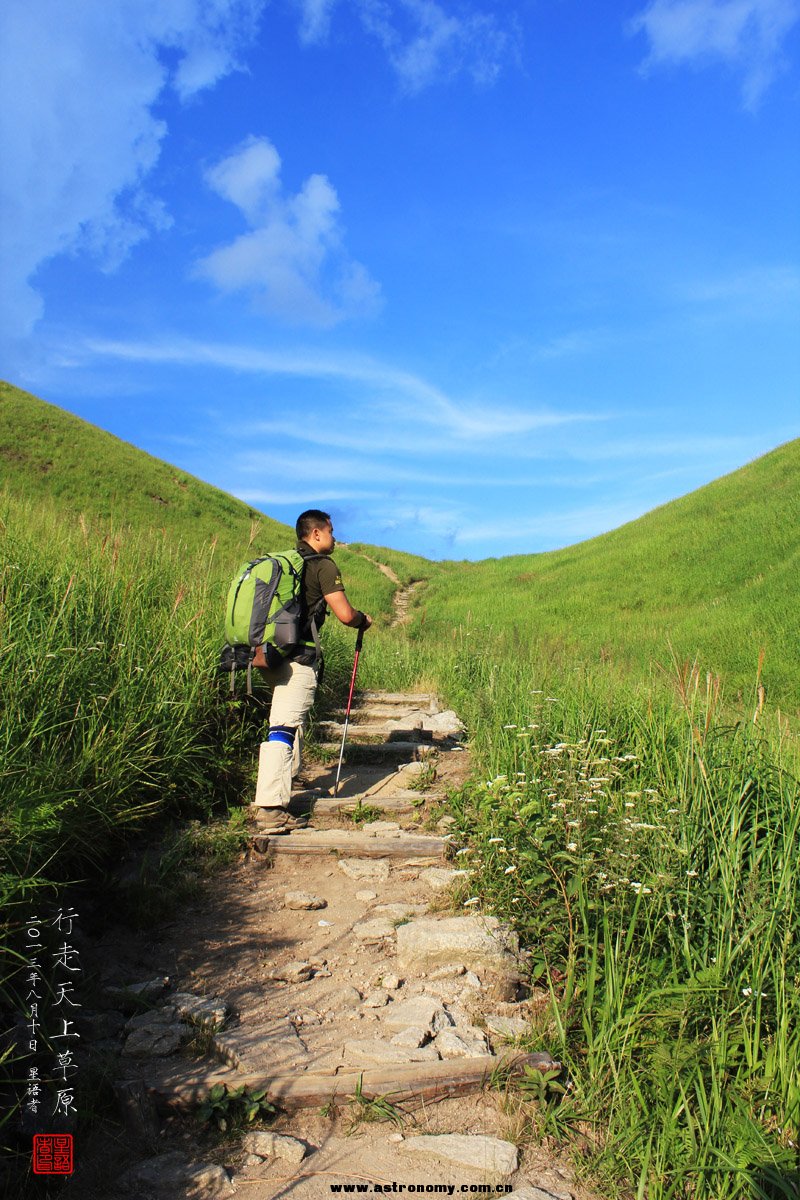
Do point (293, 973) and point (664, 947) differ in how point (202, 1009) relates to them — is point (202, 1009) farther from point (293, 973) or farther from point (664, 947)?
point (664, 947)

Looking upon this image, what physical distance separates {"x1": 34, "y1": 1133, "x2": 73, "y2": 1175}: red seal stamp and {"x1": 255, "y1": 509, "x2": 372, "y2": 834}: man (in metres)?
3.22

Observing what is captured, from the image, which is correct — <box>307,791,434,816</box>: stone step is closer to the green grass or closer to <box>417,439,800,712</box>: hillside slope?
the green grass

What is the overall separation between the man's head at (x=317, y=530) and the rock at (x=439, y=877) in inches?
106

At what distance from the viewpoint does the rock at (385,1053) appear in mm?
3467

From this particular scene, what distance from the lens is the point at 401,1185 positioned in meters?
2.85

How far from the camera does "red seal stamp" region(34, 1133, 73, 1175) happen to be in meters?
2.92

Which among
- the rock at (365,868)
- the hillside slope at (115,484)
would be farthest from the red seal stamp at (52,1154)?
the hillside slope at (115,484)

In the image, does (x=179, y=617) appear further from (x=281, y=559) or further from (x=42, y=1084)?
(x=42, y=1084)

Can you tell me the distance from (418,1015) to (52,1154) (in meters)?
1.59

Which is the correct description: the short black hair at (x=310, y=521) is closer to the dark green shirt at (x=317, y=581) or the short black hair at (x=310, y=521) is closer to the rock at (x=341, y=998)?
the dark green shirt at (x=317, y=581)

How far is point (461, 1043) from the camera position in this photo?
357cm

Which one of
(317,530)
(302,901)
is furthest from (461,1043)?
(317,530)

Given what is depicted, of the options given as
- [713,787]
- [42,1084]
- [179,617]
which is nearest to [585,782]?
[713,787]

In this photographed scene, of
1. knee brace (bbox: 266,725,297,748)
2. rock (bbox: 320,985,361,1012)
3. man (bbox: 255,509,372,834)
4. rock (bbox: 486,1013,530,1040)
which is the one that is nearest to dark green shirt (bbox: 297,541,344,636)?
man (bbox: 255,509,372,834)
